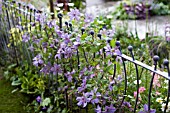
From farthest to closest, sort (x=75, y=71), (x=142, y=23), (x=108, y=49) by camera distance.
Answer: (x=142, y=23), (x=75, y=71), (x=108, y=49)

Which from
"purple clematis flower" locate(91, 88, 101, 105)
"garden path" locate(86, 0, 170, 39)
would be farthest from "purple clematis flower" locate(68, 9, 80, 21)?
"garden path" locate(86, 0, 170, 39)

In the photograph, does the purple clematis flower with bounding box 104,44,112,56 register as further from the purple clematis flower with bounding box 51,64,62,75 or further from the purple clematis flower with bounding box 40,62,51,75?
the purple clematis flower with bounding box 40,62,51,75

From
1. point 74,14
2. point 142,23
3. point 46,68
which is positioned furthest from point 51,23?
point 142,23

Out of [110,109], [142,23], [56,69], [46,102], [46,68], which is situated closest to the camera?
[110,109]

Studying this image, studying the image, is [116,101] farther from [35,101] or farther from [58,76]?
[35,101]

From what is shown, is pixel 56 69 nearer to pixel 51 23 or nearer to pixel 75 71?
pixel 75 71

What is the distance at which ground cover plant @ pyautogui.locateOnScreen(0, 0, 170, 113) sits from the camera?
185 centimetres

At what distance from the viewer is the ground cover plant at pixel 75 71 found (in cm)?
185

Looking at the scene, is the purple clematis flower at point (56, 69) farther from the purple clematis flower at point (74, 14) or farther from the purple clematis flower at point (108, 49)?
the purple clematis flower at point (108, 49)

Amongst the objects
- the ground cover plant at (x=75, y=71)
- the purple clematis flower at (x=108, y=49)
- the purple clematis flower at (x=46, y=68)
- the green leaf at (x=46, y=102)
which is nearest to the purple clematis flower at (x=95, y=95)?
the ground cover plant at (x=75, y=71)

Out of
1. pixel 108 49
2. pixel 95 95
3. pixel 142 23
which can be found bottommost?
pixel 142 23

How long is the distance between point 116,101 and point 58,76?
2.31 feet

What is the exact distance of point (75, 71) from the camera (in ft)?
7.04

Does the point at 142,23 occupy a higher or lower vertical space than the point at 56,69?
lower
